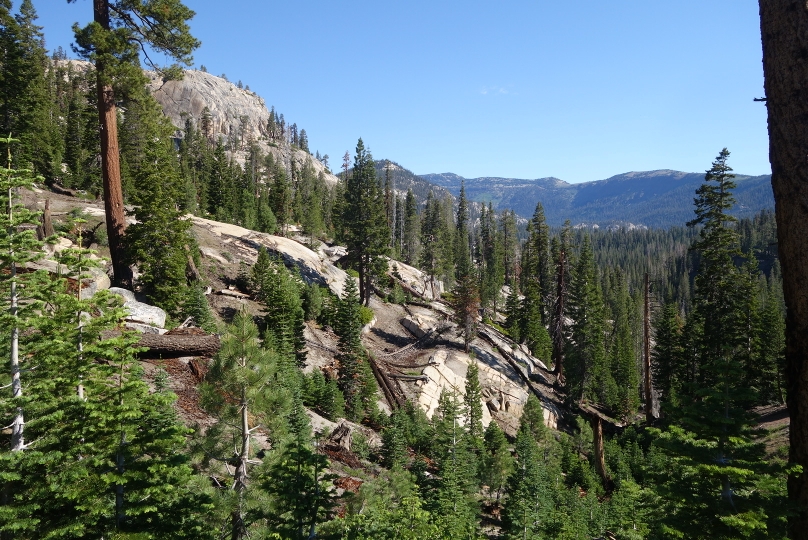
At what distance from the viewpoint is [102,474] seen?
22.0 feet

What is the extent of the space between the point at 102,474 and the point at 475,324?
109 feet

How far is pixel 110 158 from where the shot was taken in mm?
14852

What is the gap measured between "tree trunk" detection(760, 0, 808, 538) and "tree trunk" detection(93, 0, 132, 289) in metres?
15.6

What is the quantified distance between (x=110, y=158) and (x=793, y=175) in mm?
17009

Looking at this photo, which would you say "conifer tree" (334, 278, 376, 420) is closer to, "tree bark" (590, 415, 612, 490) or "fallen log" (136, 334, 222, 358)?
"fallen log" (136, 334, 222, 358)

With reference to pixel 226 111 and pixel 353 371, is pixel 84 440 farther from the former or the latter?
pixel 226 111

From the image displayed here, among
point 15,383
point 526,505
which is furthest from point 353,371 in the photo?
point 15,383

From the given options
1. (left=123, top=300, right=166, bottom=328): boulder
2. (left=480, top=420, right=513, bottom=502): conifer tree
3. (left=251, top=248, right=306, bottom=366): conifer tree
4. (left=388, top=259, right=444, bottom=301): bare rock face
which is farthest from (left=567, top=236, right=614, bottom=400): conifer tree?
(left=123, top=300, right=166, bottom=328): boulder

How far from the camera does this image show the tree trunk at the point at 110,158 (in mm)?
13508

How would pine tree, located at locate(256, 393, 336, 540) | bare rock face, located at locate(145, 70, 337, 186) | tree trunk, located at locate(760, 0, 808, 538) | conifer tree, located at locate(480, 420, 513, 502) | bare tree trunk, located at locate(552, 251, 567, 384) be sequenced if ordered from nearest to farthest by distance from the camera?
tree trunk, located at locate(760, 0, 808, 538), pine tree, located at locate(256, 393, 336, 540), conifer tree, located at locate(480, 420, 513, 502), bare tree trunk, located at locate(552, 251, 567, 384), bare rock face, located at locate(145, 70, 337, 186)

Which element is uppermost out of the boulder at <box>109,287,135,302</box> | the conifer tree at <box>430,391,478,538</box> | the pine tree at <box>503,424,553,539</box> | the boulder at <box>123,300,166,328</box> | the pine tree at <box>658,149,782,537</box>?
the boulder at <box>109,287,135,302</box>

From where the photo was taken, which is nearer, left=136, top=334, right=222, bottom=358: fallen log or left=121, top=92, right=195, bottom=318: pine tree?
left=136, top=334, right=222, bottom=358: fallen log

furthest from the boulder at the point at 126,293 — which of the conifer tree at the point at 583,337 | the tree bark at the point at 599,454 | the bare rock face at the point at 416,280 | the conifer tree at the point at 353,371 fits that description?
the bare rock face at the point at 416,280

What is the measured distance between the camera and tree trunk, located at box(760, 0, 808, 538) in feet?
13.9
